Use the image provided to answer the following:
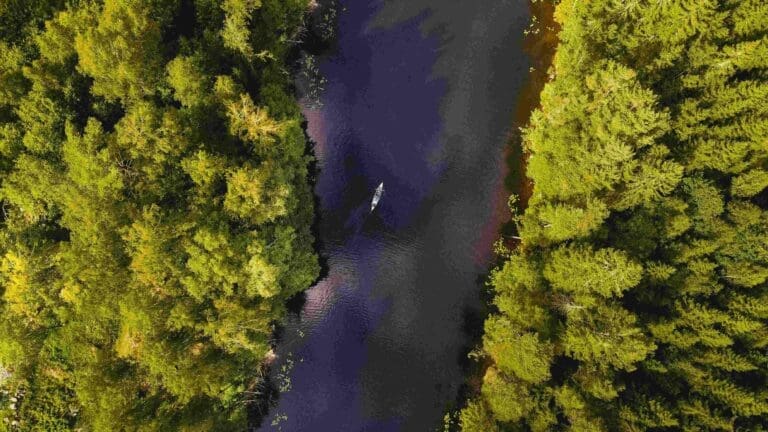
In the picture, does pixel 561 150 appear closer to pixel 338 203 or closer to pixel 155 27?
pixel 338 203

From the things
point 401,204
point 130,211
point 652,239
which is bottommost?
point 652,239

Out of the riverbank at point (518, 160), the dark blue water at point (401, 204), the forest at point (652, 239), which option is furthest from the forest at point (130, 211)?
the forest at point (652, 239)

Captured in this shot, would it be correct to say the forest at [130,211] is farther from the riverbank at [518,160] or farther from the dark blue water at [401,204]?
Result: the riverbank at [518,160]

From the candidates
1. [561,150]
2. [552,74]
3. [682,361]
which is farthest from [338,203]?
[682,361]

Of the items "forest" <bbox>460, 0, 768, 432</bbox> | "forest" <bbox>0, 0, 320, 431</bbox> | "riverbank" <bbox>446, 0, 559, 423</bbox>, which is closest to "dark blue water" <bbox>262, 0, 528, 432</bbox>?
"riverbank" <bbox>446, 0, 559, 423</bbox>

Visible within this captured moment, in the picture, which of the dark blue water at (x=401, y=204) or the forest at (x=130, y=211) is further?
the dark blue water at (x=401, y=204)

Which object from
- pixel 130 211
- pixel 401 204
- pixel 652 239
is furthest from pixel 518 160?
pixel 130 211

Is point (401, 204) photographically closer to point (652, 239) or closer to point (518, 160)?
point (518, 160)
